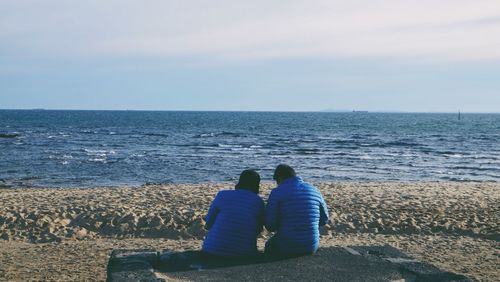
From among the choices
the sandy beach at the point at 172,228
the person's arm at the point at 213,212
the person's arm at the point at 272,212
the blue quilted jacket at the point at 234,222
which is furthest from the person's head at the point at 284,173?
the sandy beach at the point at 172,228

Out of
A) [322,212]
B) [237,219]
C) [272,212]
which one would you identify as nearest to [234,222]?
[237,219]

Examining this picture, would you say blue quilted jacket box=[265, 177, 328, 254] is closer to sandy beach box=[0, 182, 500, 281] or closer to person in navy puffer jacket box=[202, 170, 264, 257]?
person in navy puffer jacket box=[202, 170, 264, 257]

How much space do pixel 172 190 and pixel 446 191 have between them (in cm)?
909

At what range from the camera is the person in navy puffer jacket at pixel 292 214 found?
588 cm

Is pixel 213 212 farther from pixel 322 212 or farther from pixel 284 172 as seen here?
pixel 322 212

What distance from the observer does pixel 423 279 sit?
17.9 ft

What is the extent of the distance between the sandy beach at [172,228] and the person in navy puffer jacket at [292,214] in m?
0.60

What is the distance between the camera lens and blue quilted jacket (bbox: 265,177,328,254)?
5875 millimetres

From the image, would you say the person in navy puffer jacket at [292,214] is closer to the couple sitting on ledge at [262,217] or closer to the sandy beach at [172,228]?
the couple sitting on ledge at [262,217]

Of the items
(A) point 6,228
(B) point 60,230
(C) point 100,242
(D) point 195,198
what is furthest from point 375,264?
(D) point 195,198

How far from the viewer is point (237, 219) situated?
5.88 m

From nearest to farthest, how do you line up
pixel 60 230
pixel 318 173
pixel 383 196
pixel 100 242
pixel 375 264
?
1. pixel 375 264
2. pixel 100 242
3. pixel 60 230
4. pixel 383 196
5. pixel 318 173

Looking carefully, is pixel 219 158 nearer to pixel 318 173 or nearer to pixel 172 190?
pixel 318 173

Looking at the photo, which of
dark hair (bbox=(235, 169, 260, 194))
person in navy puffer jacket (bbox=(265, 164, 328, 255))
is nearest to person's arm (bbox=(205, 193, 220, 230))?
dark hair (bbox=(235, 169, 260, 194))
